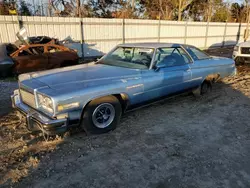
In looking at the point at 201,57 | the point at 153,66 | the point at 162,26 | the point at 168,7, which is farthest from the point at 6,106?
the point at 168,7

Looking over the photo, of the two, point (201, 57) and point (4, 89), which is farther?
point (4, 89)

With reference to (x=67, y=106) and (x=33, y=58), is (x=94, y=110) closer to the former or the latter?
(x=67, y=106)

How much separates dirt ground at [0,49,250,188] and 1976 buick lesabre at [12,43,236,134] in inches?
14.7

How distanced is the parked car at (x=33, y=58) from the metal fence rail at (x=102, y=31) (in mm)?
1529

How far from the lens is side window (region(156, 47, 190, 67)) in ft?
14.4

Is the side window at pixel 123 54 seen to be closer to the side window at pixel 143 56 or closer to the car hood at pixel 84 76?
the side window at pixel 143 56

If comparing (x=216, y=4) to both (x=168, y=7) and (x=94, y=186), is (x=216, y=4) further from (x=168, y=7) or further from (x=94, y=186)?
(x=94, y=186)

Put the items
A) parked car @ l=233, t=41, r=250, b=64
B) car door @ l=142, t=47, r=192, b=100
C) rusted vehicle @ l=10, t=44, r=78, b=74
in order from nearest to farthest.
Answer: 1. car door @ l=142, t=47, r=192, b=100
2. rusted vehicle @ l=10, t=44, r=78, b=74
3. parked car @ l=233, t=41, r=250, b=64

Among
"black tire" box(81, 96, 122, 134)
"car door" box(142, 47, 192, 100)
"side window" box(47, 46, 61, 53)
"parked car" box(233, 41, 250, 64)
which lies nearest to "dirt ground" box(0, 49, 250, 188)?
"black tire" box(81, 96, 122, 134)

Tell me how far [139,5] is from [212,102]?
22432 mm

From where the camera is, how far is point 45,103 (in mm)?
3102

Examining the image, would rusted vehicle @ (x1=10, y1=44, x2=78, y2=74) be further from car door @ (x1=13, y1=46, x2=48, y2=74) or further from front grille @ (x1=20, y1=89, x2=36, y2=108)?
front grille @ (x1=20, y1=89, x2=36, y2=108)

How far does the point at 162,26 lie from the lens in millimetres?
14984

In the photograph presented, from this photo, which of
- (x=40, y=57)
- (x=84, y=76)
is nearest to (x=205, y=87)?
(x=84, y=76)
